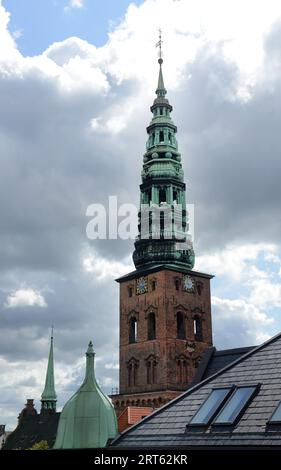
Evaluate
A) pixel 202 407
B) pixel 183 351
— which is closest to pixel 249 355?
pixel 202 407

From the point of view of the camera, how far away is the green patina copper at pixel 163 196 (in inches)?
3246

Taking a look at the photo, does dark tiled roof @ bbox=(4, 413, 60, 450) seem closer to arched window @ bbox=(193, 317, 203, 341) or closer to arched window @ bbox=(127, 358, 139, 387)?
arched window @ bbox=(127, 358, 139, 387)

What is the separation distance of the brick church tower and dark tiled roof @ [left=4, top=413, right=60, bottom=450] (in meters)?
22.6

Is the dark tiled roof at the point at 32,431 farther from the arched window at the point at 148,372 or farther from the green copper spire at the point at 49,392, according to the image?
the arched window at the point at 148,372

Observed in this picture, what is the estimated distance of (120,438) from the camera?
1720 cm

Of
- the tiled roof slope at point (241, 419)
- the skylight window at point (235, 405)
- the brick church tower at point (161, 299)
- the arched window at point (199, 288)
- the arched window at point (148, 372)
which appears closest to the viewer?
the tiled roof slope at point (241, 419)

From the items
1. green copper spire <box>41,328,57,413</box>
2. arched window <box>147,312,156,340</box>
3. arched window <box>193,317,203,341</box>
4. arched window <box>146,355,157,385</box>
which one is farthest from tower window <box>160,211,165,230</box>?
green copper spire <box>41,328,57,413</box>

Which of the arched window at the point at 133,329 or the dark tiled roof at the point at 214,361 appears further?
the arched window at the point at 133,329

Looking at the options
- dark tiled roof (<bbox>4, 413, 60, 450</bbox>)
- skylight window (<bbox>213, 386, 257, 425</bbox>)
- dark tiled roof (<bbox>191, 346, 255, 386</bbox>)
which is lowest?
skylight window (<bbox>213, 386, 257, 425</bbox>)

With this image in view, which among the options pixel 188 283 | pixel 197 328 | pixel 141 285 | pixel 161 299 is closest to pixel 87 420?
pixel 161 299

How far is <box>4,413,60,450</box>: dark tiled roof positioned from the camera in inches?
3799

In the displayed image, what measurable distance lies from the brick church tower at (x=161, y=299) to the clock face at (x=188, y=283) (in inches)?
5.2

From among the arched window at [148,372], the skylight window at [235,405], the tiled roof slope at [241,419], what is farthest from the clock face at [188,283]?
the skylight window at [235,405]
